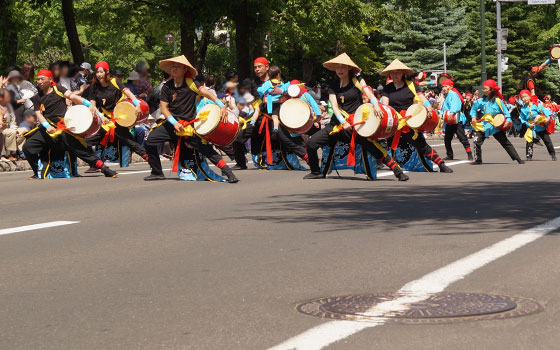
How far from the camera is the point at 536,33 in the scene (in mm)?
94250

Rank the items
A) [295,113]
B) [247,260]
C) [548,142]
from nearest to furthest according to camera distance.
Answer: [247,260]
[295,113]
[548,142]

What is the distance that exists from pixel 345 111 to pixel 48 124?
15.4ft

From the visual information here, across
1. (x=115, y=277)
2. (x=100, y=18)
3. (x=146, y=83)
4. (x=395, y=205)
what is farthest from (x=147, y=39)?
(x=115, y=277)

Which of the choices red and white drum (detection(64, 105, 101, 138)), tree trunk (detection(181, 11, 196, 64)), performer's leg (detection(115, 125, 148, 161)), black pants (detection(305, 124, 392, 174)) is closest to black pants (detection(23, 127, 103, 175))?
red and white drum (detection(64, 105, 101, 138))

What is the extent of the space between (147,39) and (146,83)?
152 ft

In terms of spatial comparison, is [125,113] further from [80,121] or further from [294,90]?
[294,90]

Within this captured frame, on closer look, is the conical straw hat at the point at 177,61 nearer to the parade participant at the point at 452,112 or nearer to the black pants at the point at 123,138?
the black pants at the point at 123,138

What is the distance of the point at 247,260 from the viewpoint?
8727 mm

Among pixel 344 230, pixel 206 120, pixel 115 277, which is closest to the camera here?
pixel 115 277

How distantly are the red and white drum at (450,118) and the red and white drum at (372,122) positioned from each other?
7.01 m

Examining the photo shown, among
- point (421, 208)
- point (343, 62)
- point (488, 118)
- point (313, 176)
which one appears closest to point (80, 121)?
point (313, 176)

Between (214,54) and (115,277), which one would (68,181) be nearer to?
(115,277)

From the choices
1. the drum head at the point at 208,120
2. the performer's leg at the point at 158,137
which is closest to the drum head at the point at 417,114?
the drum head at the point at 208,120

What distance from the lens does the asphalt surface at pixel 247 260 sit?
6.06m
